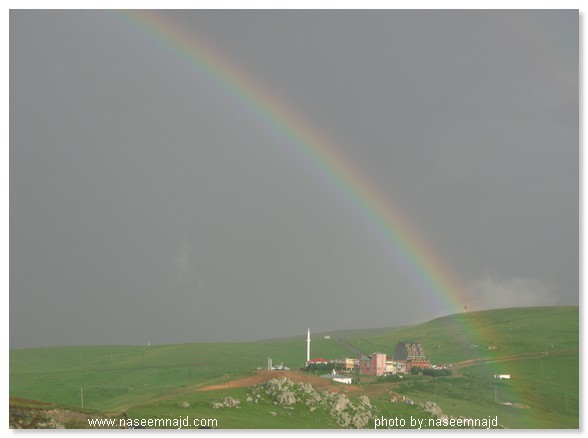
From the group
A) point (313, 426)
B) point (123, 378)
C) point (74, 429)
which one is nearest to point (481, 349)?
point (123, 378)

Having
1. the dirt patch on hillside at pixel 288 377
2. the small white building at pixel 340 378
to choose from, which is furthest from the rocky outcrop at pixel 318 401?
the small white building at pixel 340 378

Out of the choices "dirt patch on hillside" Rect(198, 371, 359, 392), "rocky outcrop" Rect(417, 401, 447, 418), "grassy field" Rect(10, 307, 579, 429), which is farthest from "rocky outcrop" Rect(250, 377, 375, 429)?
"rocky outcrop" Rect(417, 401, 447, 418)

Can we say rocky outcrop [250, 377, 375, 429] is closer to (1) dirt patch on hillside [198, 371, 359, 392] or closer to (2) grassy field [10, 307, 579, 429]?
(2) grassy field [10, 307, 579, 429]

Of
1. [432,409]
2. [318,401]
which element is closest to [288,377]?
[318,401]

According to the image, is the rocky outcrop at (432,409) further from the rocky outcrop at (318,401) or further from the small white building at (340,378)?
the small white building at (340,378)

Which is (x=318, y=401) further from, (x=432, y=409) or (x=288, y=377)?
(x=432, y=409)

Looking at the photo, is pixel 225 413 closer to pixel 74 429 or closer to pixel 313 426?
pixel 313 426

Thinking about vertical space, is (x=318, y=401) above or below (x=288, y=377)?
below

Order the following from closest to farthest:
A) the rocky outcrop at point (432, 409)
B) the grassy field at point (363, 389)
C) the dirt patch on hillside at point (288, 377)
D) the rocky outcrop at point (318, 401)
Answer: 1. the grassy field at point (363, 389)
2. the rocky outcrop at point (318, 401)
3. the rocky outcrop at point (432, 409)
4. the dirt patch on hillside at point (288, 377)

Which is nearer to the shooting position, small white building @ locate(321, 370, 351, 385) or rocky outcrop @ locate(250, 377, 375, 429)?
rocky outcrop @ locate(250, 377, 375, 429)
